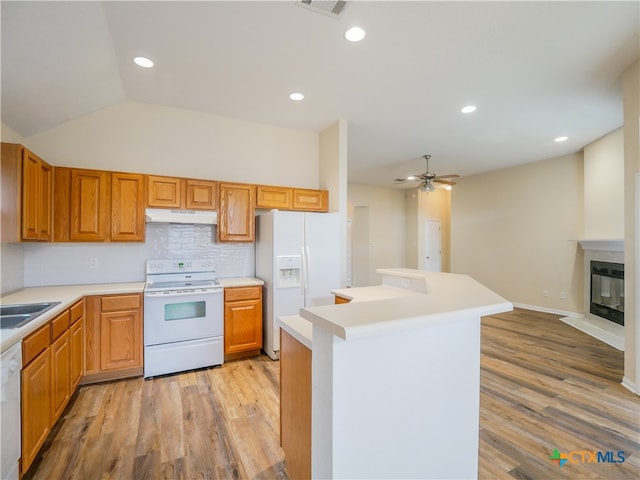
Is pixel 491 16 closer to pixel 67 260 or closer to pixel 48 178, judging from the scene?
pixel 48 178

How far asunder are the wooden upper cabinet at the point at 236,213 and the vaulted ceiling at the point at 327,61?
976mm

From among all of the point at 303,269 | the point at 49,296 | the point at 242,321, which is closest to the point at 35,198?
the point at 49,296

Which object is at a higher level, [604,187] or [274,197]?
[604,187]

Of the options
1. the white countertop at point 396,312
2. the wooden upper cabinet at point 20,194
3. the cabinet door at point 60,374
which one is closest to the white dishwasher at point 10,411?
the cabinet door at point 60,374

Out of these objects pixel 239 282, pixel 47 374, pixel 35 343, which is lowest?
pixel 47 374

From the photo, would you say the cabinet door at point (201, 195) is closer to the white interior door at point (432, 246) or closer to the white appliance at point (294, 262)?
the white appliance at point (294, 262)

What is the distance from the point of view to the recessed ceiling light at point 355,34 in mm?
2263

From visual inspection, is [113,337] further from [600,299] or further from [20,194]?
[600,299]

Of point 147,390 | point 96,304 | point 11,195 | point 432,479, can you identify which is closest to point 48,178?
point 11,195

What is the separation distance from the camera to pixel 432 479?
4.65 feet

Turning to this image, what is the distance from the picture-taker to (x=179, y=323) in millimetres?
3109

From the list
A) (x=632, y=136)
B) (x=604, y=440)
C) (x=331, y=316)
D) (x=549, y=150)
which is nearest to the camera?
(x=331, y=316)

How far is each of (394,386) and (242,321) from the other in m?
2.51

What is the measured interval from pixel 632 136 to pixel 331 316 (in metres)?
3.44
